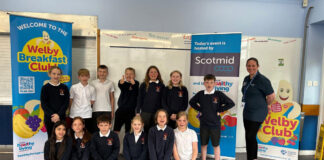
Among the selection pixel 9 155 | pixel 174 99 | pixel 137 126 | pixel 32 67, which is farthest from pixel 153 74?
pixel 9 155

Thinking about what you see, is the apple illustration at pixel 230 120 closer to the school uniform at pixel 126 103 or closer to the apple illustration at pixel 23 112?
the school uniform at pixel 126 103

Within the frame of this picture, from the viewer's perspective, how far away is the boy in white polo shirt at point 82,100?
2707 mm

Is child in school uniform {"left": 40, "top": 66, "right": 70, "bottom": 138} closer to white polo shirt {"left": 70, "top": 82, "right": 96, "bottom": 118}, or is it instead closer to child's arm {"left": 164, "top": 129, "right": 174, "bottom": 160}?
white polo shirt {"left": 70, "top": 82, "right": 96, "bottom": 118}

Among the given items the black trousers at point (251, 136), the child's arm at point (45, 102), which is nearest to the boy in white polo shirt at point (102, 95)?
the child's arm at point (45, 102)

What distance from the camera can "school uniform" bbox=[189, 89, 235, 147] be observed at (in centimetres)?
265

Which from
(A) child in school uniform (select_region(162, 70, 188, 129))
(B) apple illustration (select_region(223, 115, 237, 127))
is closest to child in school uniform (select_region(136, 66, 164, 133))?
(A) child in school uniform (select_region(162, 70, 188, 129))

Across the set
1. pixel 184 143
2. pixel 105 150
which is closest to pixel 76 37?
pixel 105 150

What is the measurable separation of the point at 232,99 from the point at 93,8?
8.87ft

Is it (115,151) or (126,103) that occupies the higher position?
(126,103)

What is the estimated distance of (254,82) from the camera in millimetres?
2553

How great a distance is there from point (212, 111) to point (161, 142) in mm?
831

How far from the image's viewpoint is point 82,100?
8.94 feet

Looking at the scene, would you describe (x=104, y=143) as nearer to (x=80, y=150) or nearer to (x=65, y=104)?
(x=80, y=150)

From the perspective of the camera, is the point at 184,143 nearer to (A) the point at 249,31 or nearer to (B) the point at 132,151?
(B) the point at 132,151
